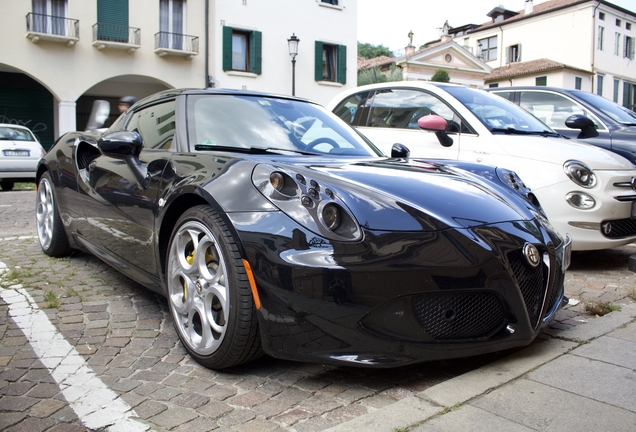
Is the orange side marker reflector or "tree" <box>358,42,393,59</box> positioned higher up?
"tree" <box>358,42,393,59</box>

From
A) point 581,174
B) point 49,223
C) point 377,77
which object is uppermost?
point 377,77

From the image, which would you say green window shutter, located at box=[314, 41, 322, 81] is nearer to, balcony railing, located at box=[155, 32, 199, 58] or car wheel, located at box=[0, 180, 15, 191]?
balcony railing, located at box=[155, 32, 199, 58]

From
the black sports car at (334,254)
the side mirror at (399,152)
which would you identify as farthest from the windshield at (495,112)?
the black sports car at (334,254)

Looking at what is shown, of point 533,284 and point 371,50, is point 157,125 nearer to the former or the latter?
point 533,284

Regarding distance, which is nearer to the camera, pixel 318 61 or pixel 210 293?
pixel 210 293

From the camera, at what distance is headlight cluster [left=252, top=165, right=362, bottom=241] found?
2.26 m

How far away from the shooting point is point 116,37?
1988 cm

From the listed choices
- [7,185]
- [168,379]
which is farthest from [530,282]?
[7,185]

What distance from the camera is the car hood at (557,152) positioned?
4.59 m

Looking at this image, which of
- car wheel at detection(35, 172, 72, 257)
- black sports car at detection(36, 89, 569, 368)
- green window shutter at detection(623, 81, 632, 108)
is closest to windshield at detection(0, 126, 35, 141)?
car wheel at detection(35, 172, 72, 257)

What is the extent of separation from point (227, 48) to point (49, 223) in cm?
1800

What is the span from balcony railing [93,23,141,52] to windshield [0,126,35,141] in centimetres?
635

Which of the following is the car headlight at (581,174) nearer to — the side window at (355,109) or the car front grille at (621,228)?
the car front grille at (621,228)

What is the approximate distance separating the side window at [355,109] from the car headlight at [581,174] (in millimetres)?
2370
